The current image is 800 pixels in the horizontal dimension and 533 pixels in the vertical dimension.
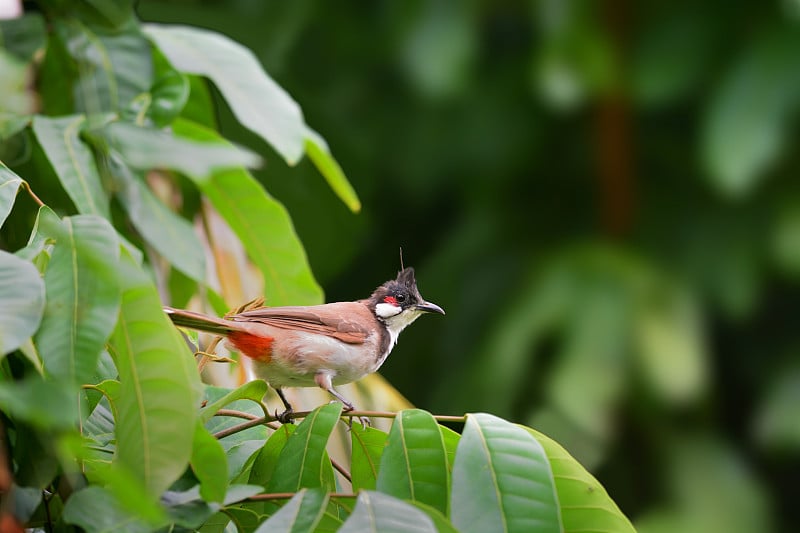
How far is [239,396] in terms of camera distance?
1231mm

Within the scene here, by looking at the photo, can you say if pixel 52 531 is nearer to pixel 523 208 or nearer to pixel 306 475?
pixel 306 475

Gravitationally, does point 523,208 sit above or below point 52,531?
below

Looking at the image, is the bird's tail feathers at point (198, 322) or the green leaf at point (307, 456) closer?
the green leaf at point (307, 456)

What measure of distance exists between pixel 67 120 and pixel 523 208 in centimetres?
295

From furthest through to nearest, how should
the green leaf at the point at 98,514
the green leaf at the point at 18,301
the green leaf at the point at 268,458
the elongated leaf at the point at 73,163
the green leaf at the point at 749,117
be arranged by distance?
the green leaf at the point at 749,117 < the elongated leaf at the point at 73,163 < the green leaf at the point at 268,458 < the green leaf at the point at 98,514 < the green leaf at the point at 18,301

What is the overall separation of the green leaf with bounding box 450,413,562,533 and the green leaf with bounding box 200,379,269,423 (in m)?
0.27

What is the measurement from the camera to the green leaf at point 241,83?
1822 millimetres

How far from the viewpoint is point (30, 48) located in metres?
1.86

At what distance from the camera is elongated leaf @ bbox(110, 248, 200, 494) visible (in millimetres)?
983

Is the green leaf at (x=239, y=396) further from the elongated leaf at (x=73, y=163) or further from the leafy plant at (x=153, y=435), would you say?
the elongated leaf at (x=73, y=163)

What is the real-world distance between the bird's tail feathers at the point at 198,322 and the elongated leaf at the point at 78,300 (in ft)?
0.95

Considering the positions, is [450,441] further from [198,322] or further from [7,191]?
[7,191]

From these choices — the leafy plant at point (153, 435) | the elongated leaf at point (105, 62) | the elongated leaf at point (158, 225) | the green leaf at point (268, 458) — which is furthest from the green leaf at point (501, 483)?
the elongated leaf at point (105, 62)

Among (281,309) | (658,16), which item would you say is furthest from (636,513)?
(281,309)
